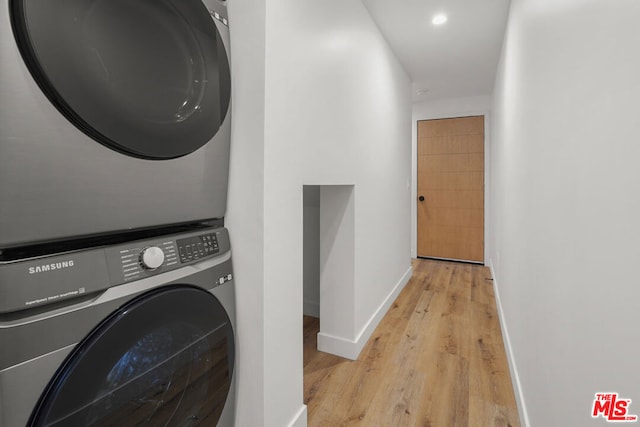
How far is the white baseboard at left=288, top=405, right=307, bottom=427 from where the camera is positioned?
1318mm

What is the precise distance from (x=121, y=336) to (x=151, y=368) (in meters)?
0.14

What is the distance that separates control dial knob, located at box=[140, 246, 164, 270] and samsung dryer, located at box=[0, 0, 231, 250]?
0.07 metres

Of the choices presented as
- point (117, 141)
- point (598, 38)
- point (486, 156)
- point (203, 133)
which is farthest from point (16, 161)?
point (486, 156)

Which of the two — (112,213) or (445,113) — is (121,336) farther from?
(445,113)

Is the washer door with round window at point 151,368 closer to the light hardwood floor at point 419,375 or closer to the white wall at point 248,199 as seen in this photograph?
the white wall at point 248,199

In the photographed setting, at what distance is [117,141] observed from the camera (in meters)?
0.75

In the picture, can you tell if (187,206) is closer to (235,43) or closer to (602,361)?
(235,43)

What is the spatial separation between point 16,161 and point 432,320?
2802 mm

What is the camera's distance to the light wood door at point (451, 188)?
454 cm

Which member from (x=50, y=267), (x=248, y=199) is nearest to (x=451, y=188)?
(x=248, y=199)

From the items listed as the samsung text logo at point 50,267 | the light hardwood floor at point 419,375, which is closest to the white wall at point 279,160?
the light hardwood floor at point 419,375

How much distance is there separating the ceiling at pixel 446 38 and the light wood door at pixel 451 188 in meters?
0.80

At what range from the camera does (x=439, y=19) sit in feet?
7.89

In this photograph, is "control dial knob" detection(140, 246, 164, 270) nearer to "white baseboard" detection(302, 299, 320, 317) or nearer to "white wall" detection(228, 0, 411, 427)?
"white wall" detection(228, 0, 411, 427)
